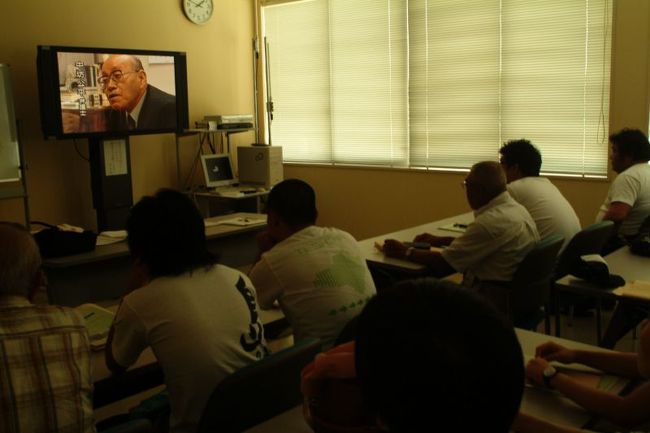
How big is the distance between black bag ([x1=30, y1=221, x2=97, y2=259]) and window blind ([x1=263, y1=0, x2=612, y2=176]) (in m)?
3.18

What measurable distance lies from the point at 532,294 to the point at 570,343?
124 cm

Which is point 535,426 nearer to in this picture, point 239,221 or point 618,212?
point 618,212

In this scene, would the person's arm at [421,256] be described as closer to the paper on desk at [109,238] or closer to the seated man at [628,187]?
the seated man at [628,187]

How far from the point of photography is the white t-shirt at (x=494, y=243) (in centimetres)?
325

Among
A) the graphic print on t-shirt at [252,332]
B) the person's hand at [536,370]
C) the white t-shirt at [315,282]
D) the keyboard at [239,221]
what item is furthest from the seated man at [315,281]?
the keyboard at [239,221]

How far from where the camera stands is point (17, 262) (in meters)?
1.73

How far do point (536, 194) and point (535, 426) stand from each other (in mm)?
2634

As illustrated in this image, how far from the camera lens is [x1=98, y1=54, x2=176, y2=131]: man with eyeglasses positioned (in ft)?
18.3

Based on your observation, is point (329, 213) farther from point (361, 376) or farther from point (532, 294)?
point (361, 376)

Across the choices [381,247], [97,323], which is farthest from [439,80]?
[97,323]

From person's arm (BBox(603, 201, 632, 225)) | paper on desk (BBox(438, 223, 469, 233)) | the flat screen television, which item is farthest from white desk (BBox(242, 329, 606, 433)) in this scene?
the flat screen television

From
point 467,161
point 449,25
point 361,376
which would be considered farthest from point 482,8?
point 361,376

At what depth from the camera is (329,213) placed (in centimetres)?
693

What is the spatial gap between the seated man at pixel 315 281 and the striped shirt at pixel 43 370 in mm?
809
